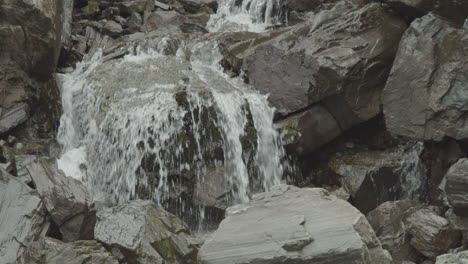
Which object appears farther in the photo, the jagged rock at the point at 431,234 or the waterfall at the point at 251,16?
the waterfall at the point at 251,16

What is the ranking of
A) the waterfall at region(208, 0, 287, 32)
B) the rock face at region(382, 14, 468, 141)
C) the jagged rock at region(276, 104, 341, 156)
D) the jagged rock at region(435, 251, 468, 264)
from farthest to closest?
the waterfall at region(208, 0, 287, 32) → the jagged rock at region(276, 104, 341, 156) → the rock face at region(382, 14, 468, 141) → the jagged rock at region(435, 251, 468, 264)

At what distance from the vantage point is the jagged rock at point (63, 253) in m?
7.33

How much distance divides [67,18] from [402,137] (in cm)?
1005

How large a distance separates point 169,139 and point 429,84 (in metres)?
5.69

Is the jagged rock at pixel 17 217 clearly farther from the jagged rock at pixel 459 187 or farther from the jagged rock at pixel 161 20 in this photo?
the jagged rock at pixel 161 20

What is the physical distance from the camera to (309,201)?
701cm

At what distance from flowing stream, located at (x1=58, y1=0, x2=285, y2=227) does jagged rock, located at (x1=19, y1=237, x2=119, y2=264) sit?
4230 mm

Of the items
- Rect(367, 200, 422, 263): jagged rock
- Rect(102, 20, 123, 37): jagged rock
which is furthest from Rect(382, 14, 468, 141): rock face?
Rect(102, 20, 123, 37): jagged rock

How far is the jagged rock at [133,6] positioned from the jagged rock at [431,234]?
12548mm

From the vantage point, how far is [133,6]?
18891 millimetres

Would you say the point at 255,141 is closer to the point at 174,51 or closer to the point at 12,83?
the point at 174,51

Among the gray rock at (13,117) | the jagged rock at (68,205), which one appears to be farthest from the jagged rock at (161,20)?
the jagged rock at (68,205)

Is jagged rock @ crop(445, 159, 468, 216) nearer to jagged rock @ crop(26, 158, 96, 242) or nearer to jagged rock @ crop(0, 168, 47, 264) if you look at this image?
jagged rock @ crop(26, 158, 96, 242)

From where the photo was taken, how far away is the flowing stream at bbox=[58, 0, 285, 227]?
11930 mm
